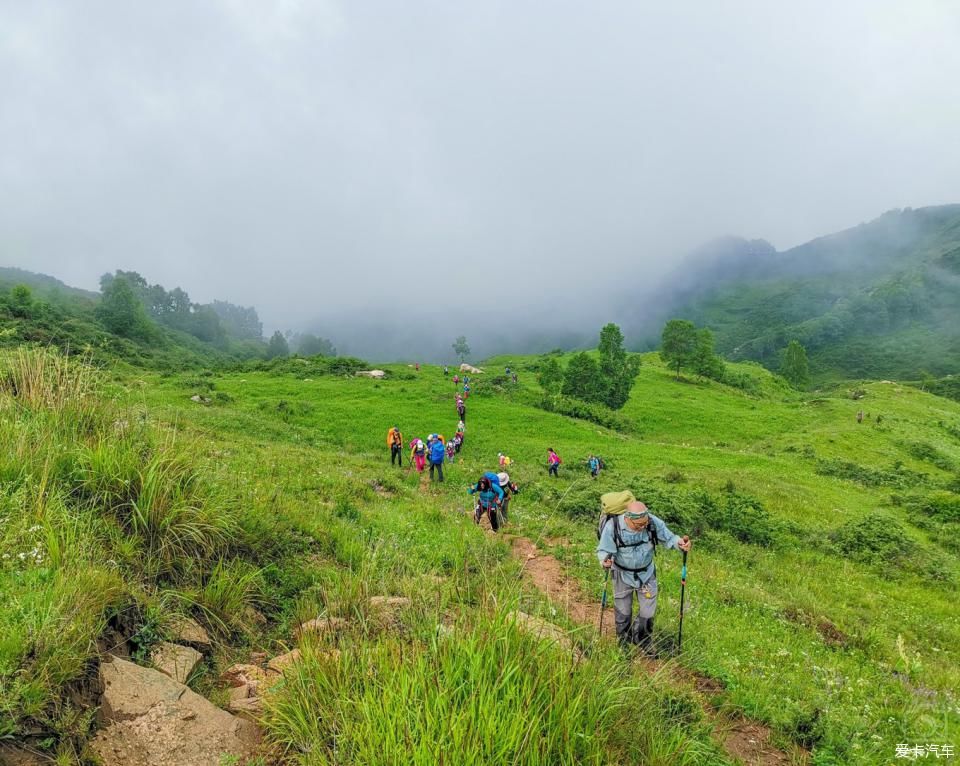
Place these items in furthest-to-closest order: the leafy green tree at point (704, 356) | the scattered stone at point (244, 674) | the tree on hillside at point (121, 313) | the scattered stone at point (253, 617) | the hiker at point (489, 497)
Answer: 1. the tree on hillside at point (121, 313)
2. the leafy green tree at point (704, 356)
3. the hiker at point (489, 497)
4. the scattered stone at point (253, 617)
5. the scattered stone at point (244, 674)

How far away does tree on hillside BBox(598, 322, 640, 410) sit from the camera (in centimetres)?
5116

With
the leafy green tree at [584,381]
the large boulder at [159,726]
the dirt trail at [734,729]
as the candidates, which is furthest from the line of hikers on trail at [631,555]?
the leafy green tree at [584,381]

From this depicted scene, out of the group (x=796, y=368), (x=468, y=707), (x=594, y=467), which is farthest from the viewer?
(x=796, y=368)

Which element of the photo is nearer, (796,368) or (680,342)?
(680,342)

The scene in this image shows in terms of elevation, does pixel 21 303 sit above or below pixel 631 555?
above

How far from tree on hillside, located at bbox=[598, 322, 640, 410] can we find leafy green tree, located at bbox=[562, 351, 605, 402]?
53cm

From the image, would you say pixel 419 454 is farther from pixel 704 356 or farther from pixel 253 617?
pixel 704 356

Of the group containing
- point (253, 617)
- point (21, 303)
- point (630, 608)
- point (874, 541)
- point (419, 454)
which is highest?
point (21, 303)

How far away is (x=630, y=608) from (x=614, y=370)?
153 ft

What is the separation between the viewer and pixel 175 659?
163 inches

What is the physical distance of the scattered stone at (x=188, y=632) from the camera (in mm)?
4398

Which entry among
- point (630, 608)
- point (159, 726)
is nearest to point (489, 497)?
point (630, 608)

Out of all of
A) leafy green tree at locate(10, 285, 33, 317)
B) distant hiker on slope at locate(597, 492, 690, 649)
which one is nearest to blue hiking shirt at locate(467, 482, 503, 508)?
Result: distant hiker on slope at locate(597, 492, 690, 649)

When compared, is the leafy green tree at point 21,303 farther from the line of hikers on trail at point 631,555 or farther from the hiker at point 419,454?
the line of hikers on trail at point 631,555
